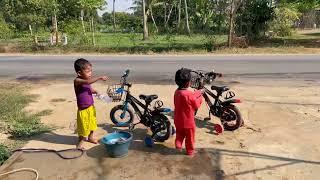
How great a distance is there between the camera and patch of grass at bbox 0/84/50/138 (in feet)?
24.2

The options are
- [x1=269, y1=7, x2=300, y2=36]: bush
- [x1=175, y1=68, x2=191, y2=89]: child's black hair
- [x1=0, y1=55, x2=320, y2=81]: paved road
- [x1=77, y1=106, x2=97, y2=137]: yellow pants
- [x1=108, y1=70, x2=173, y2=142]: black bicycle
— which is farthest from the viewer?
[x1=269, y1=7, x2=300, y2=36]: bush

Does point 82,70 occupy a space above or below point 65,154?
above

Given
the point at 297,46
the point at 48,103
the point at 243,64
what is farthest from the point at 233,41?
the point at 48,103

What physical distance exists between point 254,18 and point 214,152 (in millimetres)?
22446

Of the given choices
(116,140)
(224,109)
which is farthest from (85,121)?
(224,109)

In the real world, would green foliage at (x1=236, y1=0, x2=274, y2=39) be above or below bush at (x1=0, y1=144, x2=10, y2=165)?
above

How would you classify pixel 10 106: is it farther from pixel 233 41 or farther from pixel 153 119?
pixel 233 41

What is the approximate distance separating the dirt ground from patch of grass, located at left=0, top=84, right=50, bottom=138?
0.28m

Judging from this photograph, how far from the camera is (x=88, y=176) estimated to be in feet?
17.7

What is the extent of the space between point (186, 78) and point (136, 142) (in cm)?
153

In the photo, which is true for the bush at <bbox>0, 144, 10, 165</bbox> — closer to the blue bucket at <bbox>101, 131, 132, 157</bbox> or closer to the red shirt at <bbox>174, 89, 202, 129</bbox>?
the blue bucket at <bbox>101, 131, 132, 157</bbox>

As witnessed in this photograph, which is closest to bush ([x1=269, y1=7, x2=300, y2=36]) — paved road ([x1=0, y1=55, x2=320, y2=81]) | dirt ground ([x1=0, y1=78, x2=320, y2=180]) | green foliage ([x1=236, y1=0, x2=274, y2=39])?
green foliage ([x1=236, y1=0, x2=274, y2=39])

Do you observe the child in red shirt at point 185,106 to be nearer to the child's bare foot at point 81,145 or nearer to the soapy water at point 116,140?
the soapy water at point 116,140

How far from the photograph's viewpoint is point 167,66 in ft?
52.1
